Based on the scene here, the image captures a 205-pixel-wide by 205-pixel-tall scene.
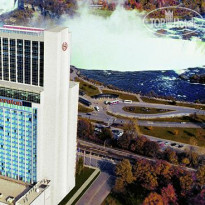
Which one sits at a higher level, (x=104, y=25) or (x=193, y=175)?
(x=104, y=25)

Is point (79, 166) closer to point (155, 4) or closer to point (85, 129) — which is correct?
point (85, 129)

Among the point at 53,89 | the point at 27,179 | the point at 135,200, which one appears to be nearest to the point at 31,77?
the point at 53,89

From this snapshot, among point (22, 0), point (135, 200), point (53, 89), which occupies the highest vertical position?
point (22, 0)

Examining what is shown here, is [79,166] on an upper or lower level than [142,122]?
lower

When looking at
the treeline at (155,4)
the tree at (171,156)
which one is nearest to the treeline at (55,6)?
the treeline at (155,4)

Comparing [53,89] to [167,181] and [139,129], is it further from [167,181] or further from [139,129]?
[139,129]

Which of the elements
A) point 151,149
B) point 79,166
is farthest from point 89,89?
point 79,166

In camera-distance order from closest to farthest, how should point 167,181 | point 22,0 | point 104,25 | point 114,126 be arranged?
point 167,181 → point 114,126 → point 104,25 → point 22,0

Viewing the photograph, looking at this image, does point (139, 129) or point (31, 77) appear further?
point (139, 129)
